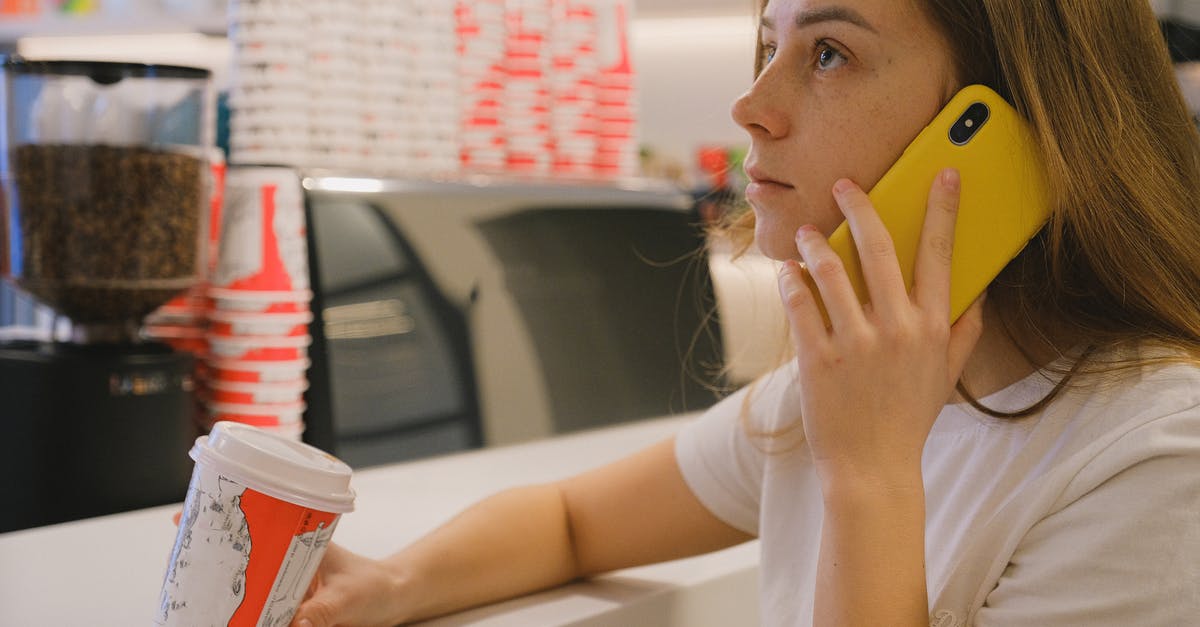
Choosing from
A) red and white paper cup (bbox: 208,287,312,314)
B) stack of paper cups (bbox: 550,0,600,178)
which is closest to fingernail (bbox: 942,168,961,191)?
red and white paper cup (bbox: 208,287,312,314)

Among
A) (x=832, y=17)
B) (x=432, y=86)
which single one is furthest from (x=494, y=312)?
(x=832, y=17)

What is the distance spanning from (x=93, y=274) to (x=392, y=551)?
A: 0.43 metres

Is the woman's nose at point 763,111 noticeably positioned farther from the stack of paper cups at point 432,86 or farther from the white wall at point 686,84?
the white wall at point 686,84

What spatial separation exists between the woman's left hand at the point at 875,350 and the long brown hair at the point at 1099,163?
0.26 ft

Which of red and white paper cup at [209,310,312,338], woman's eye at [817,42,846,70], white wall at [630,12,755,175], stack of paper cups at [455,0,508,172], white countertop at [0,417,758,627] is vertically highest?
white wall at [630,12,755,175]

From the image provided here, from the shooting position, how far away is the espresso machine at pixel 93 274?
114 cm

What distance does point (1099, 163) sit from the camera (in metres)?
0.80

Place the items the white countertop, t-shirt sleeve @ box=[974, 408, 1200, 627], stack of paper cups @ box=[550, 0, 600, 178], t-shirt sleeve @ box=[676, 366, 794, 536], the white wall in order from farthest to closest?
the white wall < stack of paper cups @ box=[550, 0, 600, 178] < t-shirt sleeve @ box=[676, 366, 794, 536] < the white countertop < t-shirt sleeve @ box=[974, 408, 1200, 627]

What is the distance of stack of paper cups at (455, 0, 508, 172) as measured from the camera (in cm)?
162

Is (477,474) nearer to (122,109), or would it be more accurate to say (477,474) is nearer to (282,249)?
(282,249)

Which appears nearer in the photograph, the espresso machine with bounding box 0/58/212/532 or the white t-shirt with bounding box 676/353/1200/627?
the white t-shirt with bounding box 676/353/1200/627

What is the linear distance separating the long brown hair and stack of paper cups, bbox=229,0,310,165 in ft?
2.67

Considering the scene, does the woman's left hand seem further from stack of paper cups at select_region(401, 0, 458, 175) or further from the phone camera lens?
stack of paper cups at select_region(401, 0, 458, 175)

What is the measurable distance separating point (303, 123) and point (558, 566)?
2.15 feet
